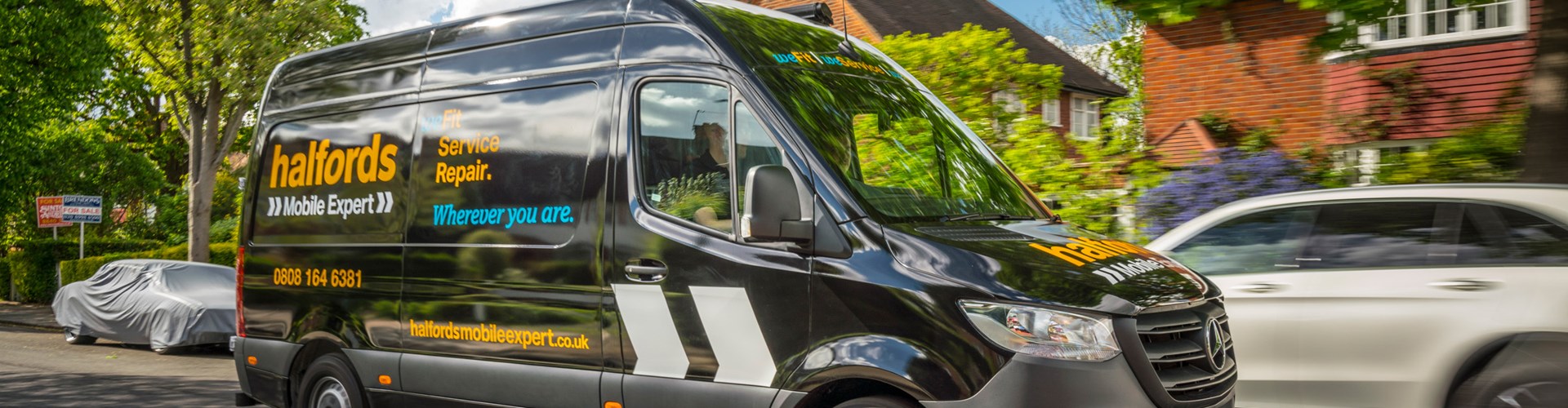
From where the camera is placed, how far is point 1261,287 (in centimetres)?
655

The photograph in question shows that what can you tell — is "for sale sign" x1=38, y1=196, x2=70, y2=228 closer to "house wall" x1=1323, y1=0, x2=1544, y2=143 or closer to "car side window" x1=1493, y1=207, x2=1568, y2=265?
"house wall" x1=1323, y1=0, x2=1544, y2=143

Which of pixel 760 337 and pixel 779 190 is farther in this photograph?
pixel 760 337

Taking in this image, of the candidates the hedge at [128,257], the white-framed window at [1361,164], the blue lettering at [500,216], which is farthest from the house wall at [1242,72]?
the hedge at [128,257]

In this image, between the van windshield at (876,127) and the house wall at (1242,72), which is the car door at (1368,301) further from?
the house wall at (1242,72)

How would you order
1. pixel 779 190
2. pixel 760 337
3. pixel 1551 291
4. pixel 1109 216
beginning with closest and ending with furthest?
1. pixel 779 190
2. pixel 760 337
3. pixel 1551 291
4. pixel 1109 216

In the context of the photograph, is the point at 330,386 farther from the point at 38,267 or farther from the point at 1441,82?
the point at 38,267

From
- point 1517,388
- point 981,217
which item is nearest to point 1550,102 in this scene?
point 1517,388

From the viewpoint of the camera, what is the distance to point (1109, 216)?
11.0 meters

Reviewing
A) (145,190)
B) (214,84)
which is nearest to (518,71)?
(214,84)

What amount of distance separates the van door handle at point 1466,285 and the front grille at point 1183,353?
5.78 feet

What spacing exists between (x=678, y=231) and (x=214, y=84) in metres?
21.7

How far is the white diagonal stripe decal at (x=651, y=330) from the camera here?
16.3 ft

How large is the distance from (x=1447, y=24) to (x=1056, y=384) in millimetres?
13082

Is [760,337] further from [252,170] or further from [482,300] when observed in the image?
[252,170]
